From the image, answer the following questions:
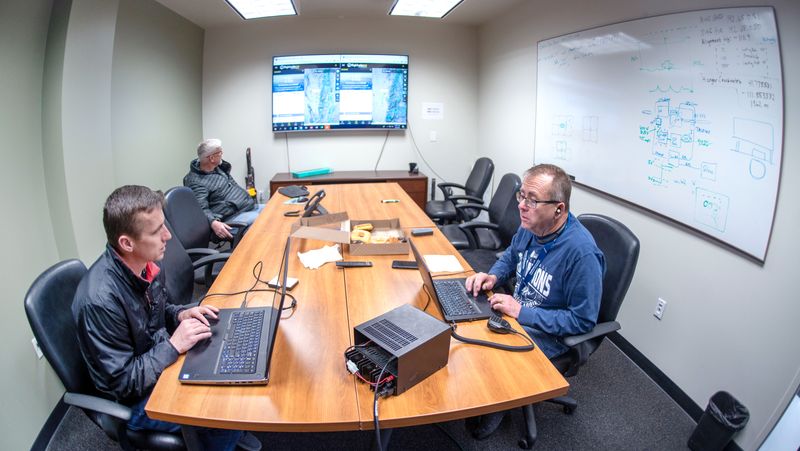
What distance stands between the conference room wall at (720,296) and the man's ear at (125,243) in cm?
246

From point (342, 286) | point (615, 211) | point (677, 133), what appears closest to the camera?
point (342, 286)

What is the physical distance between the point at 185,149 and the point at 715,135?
4.45m

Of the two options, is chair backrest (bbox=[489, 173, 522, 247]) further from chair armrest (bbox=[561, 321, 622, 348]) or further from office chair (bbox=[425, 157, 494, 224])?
chair armrest (bbox=[561, 321, 622, 348])

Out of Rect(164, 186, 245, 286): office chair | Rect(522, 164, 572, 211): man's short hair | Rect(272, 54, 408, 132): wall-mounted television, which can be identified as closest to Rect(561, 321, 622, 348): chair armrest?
Rect(522, 164, 572, 211): man's short hair

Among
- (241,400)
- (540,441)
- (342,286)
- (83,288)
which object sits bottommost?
(540,441)

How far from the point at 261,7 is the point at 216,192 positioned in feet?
5.81

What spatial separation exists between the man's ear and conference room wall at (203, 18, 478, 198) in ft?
12.1

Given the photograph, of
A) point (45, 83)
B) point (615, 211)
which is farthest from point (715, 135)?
point (45, 83)

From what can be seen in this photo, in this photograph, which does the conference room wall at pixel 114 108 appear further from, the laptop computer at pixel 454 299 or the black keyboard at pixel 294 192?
the laptop computer at pixel 454 299

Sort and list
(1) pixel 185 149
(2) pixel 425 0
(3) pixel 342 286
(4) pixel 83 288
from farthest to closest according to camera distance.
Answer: (1) pixel 185 149, (2) pixel 425 0, (3) pixel 342 286, (4) pixel 83 288

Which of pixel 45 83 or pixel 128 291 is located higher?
pixel 45 83

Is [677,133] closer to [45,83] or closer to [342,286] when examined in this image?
[342,286]

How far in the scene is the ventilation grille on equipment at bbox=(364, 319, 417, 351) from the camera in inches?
42.5

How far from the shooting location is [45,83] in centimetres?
206
